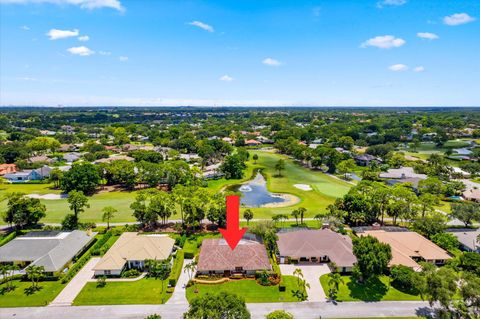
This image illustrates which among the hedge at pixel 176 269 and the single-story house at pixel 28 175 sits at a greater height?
the single-story house at pixel 28 175

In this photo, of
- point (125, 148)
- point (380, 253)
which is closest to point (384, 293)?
point (380, 253)

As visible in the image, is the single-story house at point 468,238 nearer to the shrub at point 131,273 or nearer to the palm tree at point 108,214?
the shrub at point 131,273

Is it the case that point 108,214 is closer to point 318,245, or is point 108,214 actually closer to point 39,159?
point 318,245

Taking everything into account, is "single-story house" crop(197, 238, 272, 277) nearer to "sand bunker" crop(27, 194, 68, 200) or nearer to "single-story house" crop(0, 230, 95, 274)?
"single-story house" crop(0, 230, 95, 274)

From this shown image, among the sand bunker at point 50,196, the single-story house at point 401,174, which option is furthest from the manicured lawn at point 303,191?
the sand bunker at point 50,196

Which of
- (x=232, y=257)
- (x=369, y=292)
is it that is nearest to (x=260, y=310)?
(x=232, y=257)

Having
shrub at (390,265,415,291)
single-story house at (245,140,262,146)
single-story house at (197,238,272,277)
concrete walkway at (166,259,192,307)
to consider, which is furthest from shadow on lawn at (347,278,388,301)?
single-story house at (245,140,262,146)

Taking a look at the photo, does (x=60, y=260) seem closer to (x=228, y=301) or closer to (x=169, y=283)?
(x=169, y=283)
